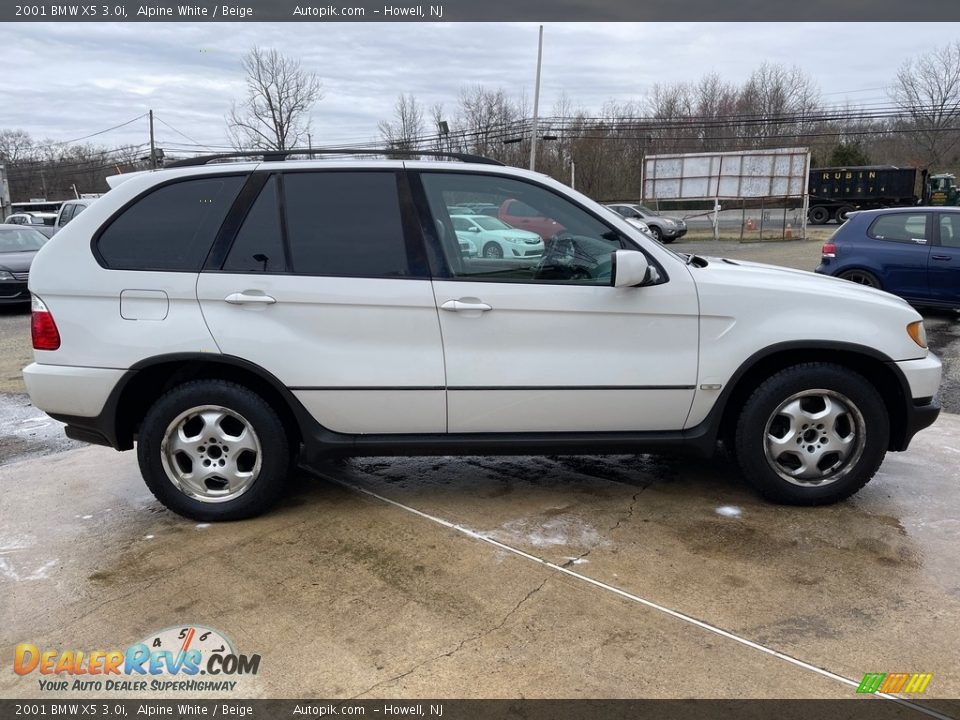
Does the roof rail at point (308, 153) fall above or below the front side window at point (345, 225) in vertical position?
above

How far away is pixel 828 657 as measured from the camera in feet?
8.57

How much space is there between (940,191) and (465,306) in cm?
4142

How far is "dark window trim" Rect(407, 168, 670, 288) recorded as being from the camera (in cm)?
361

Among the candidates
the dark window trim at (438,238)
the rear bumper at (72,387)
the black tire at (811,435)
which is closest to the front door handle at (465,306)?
the dark window trim at (438,238)

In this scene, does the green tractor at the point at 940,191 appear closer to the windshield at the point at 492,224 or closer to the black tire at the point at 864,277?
the black tire at the point at 864,277

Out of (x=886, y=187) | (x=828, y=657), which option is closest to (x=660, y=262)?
(x=828, y=657)

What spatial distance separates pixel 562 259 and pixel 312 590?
1991mm

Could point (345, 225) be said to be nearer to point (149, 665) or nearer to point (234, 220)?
point (234, 220)

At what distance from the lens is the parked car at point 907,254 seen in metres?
9.15

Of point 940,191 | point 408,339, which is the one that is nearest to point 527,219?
point 408,339

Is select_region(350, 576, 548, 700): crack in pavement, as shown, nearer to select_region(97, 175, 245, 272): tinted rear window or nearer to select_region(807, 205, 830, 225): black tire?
select_region(97, 175, 245, 272): tinted rear window

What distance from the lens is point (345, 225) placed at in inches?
145

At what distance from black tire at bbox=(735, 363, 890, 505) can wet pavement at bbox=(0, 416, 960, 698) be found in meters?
0.16

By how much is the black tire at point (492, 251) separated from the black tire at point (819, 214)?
38.4 m
